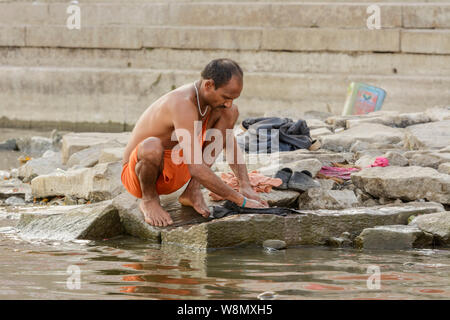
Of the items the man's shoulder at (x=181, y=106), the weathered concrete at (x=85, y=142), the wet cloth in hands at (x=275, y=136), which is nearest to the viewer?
the man's shoulder at (x=181, y=106)

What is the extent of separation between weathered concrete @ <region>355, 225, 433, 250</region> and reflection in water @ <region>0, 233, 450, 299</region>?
12 cm

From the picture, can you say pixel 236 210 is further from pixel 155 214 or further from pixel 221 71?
pixel 221 71

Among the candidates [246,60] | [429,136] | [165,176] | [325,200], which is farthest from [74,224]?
[246,60]

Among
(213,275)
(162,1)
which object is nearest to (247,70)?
(162,1)

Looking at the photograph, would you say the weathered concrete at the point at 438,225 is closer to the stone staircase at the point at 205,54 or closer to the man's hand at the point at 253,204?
the man's hand at the point at 253,204

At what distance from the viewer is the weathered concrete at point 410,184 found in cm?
556

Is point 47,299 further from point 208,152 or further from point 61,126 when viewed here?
point 61,126

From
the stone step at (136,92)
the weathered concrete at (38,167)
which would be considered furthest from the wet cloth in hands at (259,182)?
the stone step at (136,92)

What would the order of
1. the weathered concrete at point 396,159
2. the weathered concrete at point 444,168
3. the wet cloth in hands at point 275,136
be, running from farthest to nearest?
the wet cloth in hands at point 275,136
the weathered concrete at point 396,159
the weathered concrete at point 444,168

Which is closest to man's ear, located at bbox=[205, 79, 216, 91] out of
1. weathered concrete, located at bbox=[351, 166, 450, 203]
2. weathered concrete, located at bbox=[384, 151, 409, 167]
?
weathered concrete, located at bbox=[351, 166, 450, 203]

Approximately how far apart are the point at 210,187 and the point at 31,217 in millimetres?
1398

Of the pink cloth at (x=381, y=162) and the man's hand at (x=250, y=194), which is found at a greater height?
the pink cloth at (x=381, y=162)

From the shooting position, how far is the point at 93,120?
12.2 m

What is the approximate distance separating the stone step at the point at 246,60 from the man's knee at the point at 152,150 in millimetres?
6820
